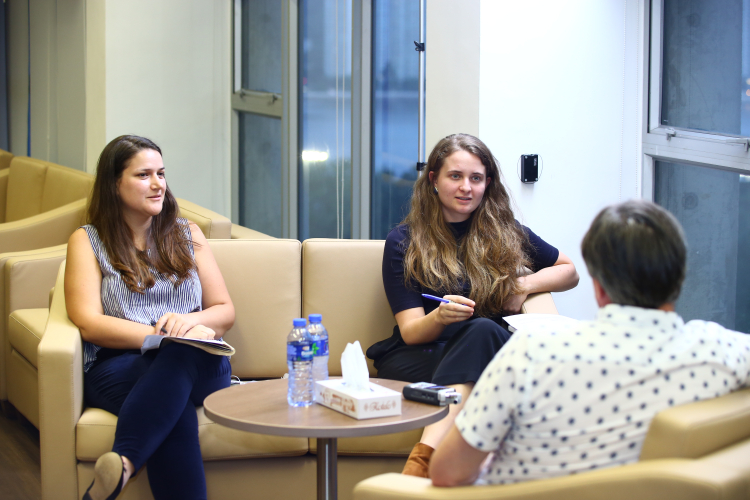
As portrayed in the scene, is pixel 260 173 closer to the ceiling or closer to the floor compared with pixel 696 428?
closer to the ceiling

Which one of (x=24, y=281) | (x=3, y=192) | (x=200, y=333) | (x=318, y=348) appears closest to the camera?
(x=318, y=348)

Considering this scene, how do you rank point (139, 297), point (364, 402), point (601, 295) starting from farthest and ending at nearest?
point (139, 297) < point (364, 402) < point (601, 295)

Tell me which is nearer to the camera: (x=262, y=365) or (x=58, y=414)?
(x=58, y=414)

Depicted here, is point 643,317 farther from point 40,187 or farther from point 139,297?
point 40,187

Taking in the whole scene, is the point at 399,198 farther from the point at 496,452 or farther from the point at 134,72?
the point at 496,452

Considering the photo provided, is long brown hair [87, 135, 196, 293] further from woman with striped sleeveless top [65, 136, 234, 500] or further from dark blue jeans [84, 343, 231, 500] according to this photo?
dark blue jeans [84, 343, 231, 500]

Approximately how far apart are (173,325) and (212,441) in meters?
0.36

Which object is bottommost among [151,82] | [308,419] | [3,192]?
[308,419]

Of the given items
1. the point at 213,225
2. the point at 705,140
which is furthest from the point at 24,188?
Result: the point at 705,140

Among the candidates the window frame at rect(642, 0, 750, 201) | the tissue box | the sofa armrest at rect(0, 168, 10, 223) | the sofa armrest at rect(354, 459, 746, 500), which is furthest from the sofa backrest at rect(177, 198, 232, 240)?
the sofa armrest at rect(0, 168, 10, 223)

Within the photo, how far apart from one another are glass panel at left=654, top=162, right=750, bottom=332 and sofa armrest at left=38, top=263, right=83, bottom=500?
215 cm

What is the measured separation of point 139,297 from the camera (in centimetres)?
226

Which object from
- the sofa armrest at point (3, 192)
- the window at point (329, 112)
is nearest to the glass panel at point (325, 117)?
the window at point (329, 112)

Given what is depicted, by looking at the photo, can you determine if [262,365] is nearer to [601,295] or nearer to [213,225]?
[213,225]
